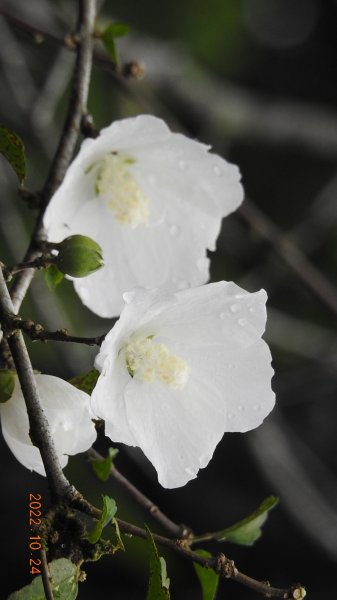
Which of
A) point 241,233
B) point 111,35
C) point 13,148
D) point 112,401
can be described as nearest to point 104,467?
point 112,401

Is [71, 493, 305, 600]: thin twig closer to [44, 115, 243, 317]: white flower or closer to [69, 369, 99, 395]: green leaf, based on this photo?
[69, 369, 99, 395]: green leaf

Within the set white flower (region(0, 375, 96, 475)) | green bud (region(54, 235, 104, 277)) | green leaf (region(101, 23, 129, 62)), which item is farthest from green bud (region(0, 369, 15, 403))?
green leaf (region(101, 23, 129, 62))

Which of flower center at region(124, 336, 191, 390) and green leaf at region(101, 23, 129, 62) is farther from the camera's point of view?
green leaf at region(101, 23, 129, 62)

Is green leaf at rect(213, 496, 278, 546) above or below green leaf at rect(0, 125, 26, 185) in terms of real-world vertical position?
below

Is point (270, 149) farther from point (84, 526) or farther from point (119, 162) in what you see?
point (84, 526)

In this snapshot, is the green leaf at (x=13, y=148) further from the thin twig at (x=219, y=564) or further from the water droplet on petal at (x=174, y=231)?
the thin twig at (x=219, y=564)

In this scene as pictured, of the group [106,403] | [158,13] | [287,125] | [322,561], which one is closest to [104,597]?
[322,561]

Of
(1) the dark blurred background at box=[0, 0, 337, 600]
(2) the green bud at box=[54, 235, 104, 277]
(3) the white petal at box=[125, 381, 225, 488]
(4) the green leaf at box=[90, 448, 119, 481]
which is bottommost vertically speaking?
(1) the dark blurred background at box=[0, 0, 337, 600]
